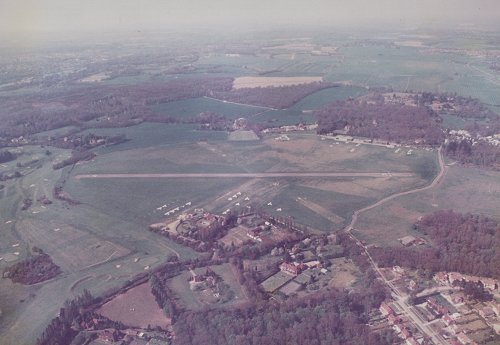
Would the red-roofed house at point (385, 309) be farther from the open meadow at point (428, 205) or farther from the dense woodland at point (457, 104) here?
the dense woodland at point (457, 104)

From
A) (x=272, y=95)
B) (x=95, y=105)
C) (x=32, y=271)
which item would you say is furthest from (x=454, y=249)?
(x=95, y=105)

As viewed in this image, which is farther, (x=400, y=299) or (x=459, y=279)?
(x=459, y=279)

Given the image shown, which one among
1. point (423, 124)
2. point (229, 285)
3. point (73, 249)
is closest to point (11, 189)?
point (73, 249)

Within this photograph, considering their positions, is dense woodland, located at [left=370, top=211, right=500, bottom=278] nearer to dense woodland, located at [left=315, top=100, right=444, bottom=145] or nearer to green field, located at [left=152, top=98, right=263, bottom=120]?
dense woodland, located at [left=315, top=100, right=444, bottom=145]

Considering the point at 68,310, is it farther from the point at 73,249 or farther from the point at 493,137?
the point at 493,137

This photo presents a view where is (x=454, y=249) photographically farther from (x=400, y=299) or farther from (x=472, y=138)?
(x=472, y=138)

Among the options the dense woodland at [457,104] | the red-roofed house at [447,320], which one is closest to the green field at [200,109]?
the dense woodland at [457,104]

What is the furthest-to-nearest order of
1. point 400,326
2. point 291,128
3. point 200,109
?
point 200,109
point 291,128
point 400,326
